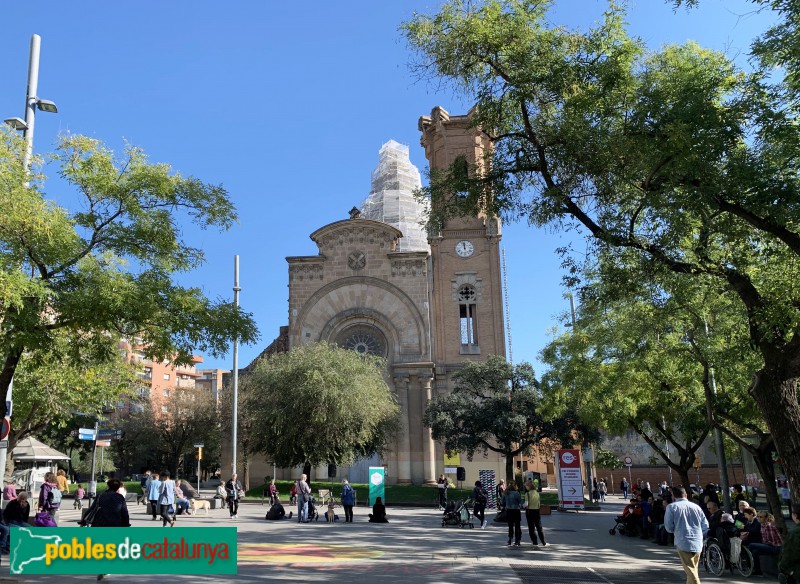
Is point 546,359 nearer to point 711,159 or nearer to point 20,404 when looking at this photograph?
point 711,159

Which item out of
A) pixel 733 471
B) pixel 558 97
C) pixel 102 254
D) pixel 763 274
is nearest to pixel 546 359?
pixel 763 274

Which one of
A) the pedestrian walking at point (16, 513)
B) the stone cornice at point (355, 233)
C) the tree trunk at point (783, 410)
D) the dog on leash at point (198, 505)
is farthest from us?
the stone cornice at point (355, 233)

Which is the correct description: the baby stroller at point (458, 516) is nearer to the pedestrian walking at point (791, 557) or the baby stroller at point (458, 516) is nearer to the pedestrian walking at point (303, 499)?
the pedestrian walking at point (303, 499)

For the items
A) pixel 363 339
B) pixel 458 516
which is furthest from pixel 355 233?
pixel 458 516

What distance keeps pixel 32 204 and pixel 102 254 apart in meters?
1.90

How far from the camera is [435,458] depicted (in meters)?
45.2

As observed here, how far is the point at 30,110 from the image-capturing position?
13219 mm

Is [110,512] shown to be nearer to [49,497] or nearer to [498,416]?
[49,497]

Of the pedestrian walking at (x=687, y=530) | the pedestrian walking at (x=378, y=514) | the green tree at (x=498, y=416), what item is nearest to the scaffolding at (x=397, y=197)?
the green tree at (x=498, y=416)

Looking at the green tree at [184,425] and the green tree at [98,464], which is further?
the green tree at [98,464]

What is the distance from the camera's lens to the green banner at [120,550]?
903 cm

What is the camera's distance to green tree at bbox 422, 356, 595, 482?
1524 inches

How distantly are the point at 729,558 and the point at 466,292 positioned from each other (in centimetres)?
3613

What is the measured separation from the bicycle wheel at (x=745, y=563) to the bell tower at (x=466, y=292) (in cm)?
3326
